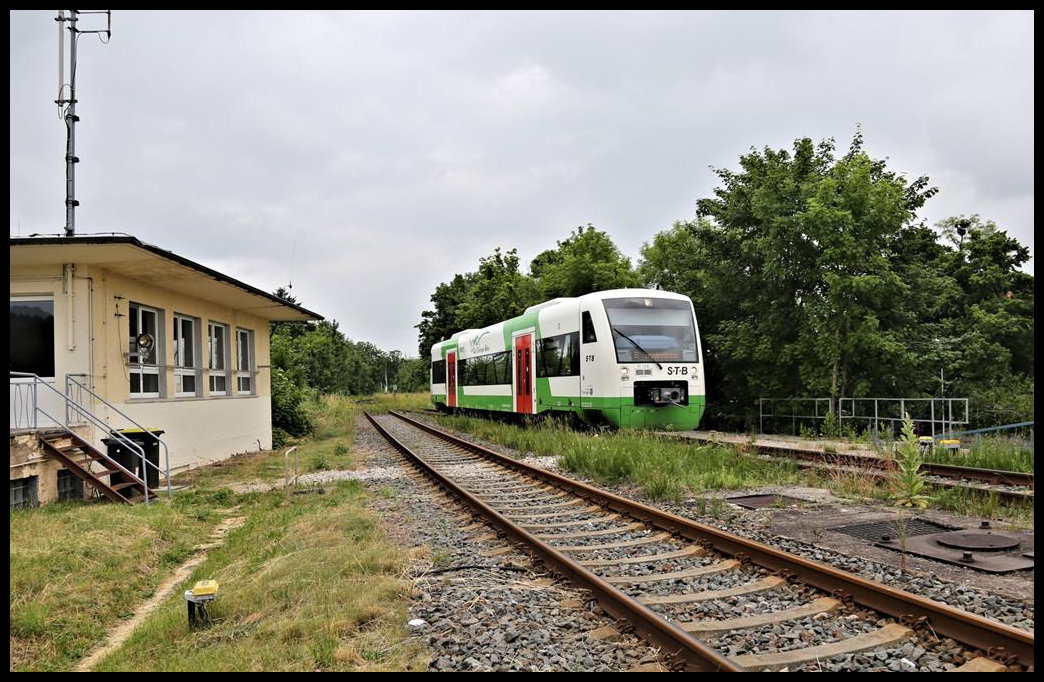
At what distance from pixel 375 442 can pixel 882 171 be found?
17.5 metres

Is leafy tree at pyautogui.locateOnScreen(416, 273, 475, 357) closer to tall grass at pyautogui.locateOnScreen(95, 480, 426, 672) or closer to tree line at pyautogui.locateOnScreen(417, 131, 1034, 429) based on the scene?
tree line at pyautogui.locateOnScreen(417, 131, 1034, 429)

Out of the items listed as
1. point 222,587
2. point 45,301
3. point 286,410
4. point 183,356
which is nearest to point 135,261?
point 45,301

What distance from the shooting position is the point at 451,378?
32.0 m

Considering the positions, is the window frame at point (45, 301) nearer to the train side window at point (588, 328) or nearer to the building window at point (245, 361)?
the building window at point (245, 361)


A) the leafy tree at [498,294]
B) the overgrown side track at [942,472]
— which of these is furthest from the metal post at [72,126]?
the leafy tree at [498,294]

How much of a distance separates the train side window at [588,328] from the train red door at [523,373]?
3544mm

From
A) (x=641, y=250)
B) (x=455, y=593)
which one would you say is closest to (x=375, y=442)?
(x=455, y=593)

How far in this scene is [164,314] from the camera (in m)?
16.3

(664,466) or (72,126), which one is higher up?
(72,126)

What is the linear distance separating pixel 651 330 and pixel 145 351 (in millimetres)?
10122

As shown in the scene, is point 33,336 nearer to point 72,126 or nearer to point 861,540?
point 72,126

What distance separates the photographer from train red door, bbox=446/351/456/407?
31.4m

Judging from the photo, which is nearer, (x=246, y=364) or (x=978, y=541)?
(x=978, y=541)
